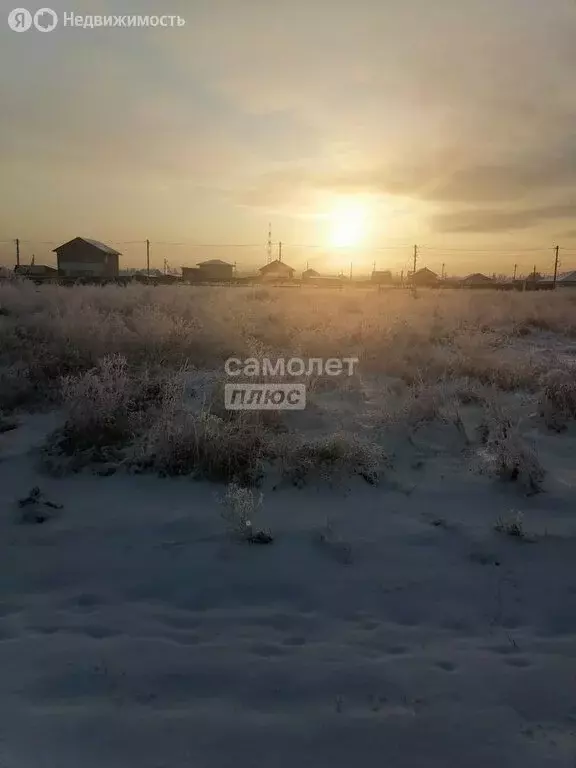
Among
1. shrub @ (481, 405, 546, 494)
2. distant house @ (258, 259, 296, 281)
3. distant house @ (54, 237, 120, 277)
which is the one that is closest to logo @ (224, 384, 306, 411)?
shrub @ (481, 405, 546, 494)

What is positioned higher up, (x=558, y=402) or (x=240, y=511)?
(x=558, y=402)

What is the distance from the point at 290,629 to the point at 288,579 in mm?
461

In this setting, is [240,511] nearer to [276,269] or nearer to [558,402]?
[558,402]

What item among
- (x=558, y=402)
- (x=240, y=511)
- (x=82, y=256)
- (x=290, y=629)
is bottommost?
(x=290, y=629)

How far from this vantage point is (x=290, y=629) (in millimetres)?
3029

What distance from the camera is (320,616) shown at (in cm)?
314

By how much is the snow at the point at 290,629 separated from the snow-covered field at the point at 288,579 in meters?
0.01

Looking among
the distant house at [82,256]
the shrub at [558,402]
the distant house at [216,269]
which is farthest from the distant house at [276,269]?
the shrub at [558,402]

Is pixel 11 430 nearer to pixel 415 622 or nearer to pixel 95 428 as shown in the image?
pixel 95 428

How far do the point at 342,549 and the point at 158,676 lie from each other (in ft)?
5.06

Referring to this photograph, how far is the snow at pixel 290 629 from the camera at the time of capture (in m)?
2.34

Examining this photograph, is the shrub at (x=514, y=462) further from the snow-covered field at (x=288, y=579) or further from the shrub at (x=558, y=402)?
the shrub at (x=558, y=402)

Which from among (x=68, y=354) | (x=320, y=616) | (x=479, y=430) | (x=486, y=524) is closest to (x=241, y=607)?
(x=320, y=616)

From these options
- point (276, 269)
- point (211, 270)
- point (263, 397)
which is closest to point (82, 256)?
point (211, 270)
